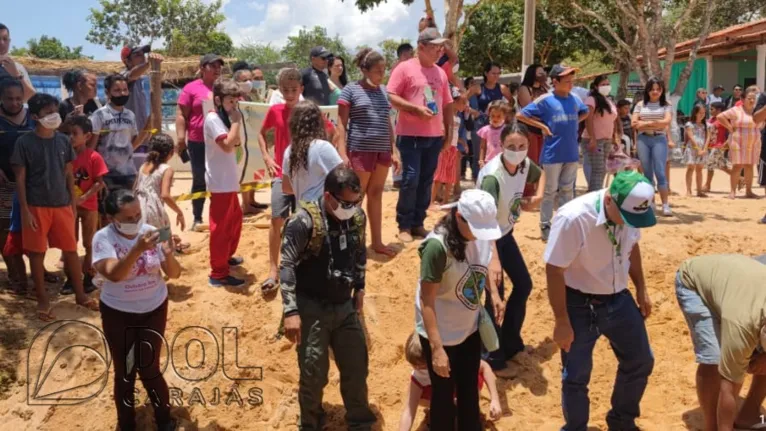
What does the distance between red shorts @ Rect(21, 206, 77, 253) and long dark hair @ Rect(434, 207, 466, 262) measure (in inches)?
138

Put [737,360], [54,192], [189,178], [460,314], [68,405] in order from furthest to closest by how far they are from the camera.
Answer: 1. [189,178]
2. [54,192]
3. [68,405]
4. [460,314]
5. [737,360]

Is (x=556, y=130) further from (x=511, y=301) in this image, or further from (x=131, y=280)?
(x=131, y=280)

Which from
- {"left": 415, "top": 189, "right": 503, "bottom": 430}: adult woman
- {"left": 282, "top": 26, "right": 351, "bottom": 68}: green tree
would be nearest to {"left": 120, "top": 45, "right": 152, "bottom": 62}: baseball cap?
{"left": 415, "top": 189, "right": 503, "bottom": 430}: adult woman

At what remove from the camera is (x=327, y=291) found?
4.20 metres

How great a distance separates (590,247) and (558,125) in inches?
131

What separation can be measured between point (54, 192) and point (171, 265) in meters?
1.80

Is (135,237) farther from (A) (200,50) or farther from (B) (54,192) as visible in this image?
(A) (200,50)

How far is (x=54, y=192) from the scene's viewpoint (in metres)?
5.59

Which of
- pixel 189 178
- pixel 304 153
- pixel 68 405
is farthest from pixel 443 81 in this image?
pixel 189 178

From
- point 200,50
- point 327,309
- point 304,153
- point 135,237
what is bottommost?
point 327,309

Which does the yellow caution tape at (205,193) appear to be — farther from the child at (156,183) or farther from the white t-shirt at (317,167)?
the white t-shirt at (317,167)

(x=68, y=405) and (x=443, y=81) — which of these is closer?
(x=68, y=405)

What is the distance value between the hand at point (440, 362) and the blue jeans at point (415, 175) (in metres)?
3.04

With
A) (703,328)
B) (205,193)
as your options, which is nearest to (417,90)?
(205,193)
